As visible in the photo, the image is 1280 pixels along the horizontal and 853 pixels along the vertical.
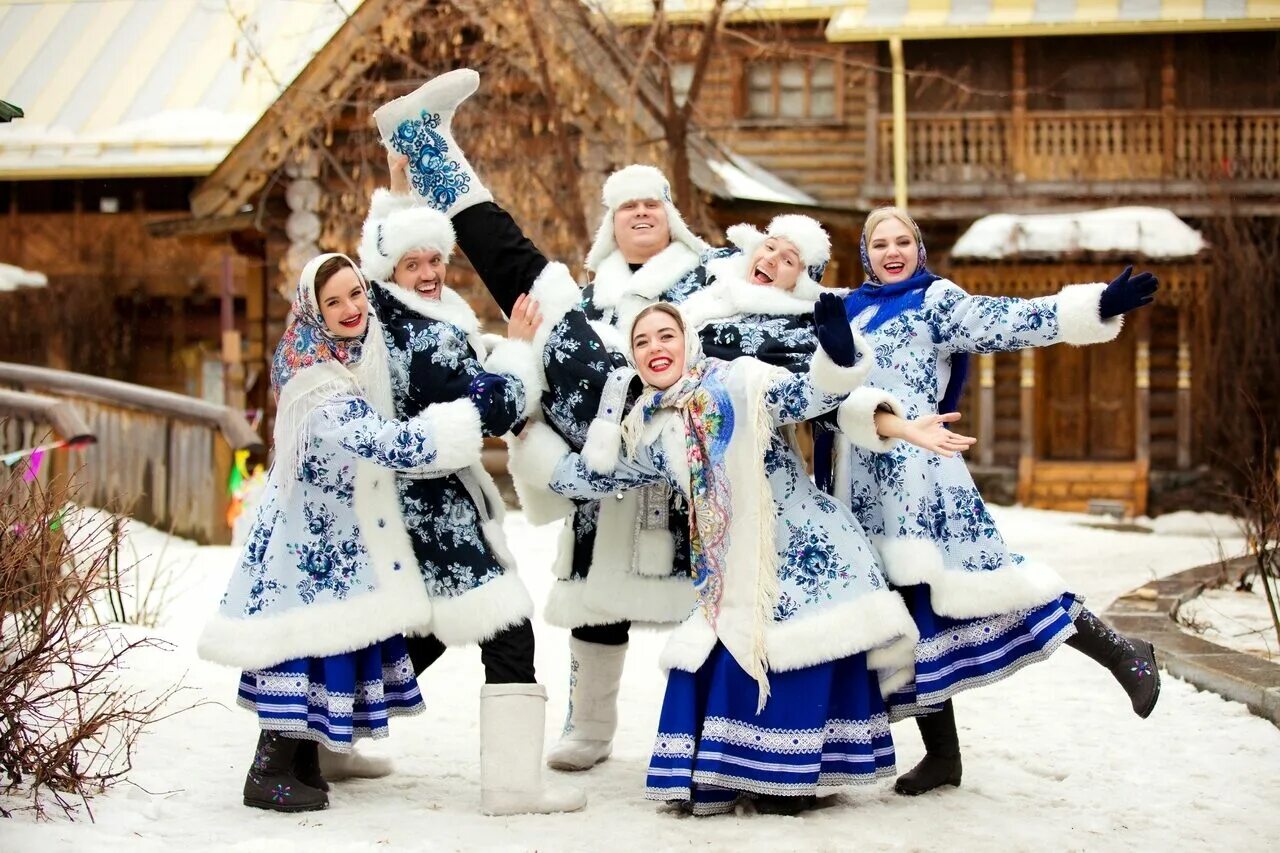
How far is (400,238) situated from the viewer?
401 cm

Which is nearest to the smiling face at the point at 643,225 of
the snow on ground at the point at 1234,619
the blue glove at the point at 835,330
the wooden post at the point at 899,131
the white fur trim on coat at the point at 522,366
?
the white fur trim on coat at the point at 522,366

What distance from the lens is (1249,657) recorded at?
18.8 ft

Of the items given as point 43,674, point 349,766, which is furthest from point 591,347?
point 43,674

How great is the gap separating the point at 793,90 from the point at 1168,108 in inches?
157

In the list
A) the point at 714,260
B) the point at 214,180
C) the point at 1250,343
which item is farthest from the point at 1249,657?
the point at 1250,343

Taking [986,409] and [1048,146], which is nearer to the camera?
[986,409]

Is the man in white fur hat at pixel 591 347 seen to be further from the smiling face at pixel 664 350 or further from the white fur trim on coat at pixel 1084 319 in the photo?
the white fur trim on coat at pixel 1084 319

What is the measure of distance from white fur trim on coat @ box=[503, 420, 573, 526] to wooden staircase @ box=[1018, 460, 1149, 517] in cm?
1201

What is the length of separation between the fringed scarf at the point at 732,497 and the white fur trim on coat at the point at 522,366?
31 cm

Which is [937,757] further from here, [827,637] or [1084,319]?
[1084,319]

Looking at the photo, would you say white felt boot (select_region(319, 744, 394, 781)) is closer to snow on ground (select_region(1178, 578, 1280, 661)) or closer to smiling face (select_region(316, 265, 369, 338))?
smiling face (select_region(316, 265, 369, 338))

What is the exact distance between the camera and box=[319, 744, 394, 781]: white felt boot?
14.1 ft

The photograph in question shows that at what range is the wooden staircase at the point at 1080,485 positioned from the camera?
50.8 ft

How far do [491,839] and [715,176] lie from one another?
8681 millimetres
